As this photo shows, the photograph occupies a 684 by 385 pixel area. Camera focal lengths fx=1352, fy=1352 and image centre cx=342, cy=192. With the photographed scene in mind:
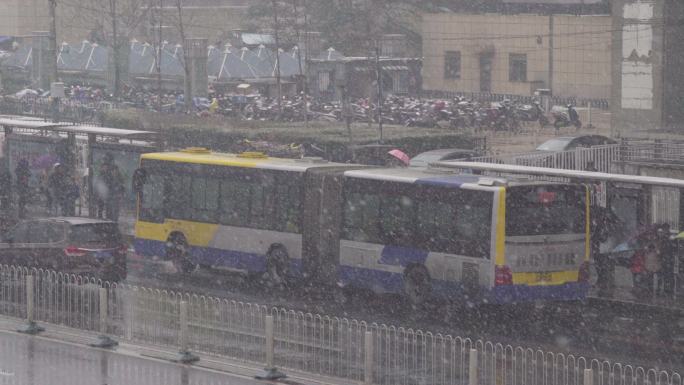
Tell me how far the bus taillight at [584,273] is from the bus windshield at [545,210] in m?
0.55

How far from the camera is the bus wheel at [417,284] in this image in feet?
74.7

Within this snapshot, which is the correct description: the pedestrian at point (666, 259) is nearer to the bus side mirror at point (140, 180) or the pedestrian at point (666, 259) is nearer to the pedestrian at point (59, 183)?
A: the bus side mirror at point (140, 180)

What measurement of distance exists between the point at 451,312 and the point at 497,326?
1.36 metres

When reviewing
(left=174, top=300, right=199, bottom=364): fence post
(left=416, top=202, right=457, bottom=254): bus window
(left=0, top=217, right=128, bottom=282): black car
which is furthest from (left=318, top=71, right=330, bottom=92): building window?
(left=174, top=300, right=199, bottom=364): fence post

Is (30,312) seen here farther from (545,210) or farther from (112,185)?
(112,185)

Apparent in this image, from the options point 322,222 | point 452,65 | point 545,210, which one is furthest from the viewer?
point 452,65

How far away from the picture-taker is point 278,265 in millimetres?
25344

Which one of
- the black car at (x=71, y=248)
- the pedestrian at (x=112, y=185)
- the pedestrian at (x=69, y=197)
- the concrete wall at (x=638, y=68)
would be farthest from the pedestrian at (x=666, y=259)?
the concrete wall at (x=638, y=68)

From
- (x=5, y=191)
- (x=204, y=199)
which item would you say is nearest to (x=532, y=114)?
(x=5, y=191)

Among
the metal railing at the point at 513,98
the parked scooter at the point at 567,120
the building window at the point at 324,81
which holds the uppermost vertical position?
the building window at the point at 324,81

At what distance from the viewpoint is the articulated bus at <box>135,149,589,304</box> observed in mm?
Answer: 21688

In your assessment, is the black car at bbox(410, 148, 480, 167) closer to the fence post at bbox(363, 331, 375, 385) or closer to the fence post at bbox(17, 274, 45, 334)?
the fence post at bbox(17, 274, 45, 334)

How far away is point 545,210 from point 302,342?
5960mm

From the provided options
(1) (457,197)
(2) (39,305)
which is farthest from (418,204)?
(2) (39,305)
